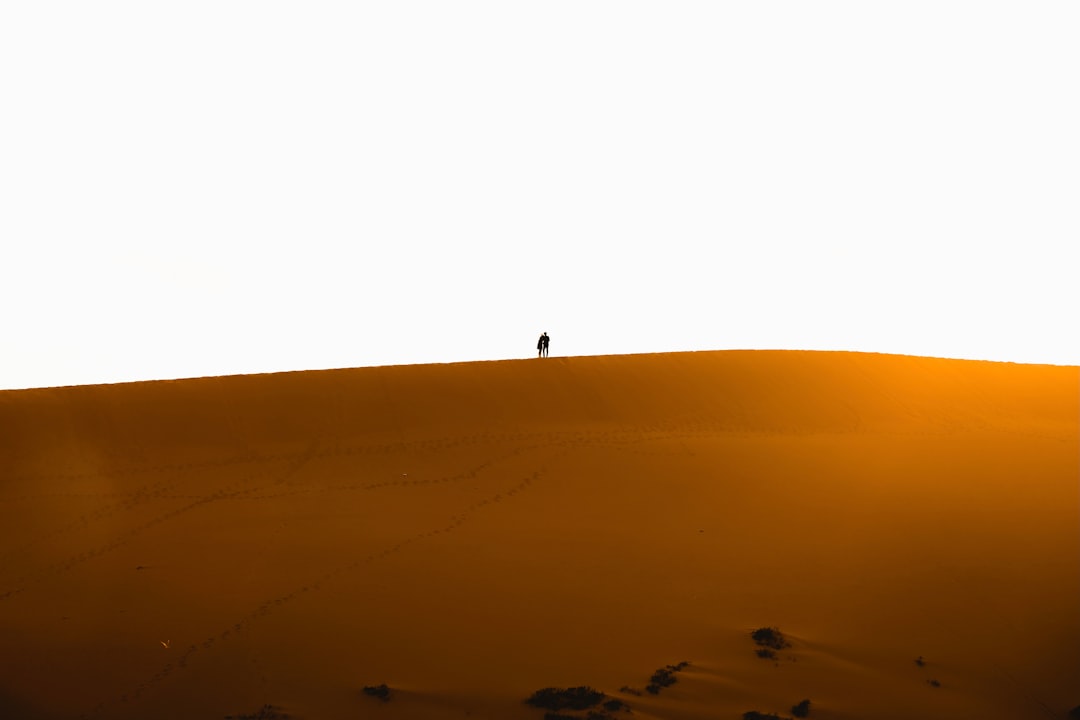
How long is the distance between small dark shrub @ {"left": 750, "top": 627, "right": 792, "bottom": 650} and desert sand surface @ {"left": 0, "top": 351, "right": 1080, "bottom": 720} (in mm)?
137

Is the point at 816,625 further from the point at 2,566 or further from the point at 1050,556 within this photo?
the point at 2,566

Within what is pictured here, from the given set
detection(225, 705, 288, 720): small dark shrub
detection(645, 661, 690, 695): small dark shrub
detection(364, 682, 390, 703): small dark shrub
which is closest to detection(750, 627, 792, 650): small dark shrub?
detection(645, 661, 690, 695): small dark shrub

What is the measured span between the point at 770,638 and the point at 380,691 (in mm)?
3656

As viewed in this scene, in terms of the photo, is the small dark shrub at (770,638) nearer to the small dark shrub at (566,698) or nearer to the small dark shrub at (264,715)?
the small dark shrub at (566,698)

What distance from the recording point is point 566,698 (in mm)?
6711

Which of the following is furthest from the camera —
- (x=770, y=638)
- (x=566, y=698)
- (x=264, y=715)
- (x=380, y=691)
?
(x=770, y=638)

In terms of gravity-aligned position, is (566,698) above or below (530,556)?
below

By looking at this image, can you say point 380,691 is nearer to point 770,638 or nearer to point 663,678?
point 663,678

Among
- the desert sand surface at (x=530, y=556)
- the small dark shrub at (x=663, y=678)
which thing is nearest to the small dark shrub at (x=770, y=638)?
the desert sand surface at (x=530, y=556)

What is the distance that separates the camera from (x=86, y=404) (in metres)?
20.2

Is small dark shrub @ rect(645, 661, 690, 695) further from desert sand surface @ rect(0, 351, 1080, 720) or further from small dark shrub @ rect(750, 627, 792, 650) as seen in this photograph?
small dark shrub @ rect(750, 627, 792, 650)

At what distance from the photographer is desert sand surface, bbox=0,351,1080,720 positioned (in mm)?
7094

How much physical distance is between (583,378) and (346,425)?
22.5 ft

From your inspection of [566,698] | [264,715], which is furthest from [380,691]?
[566,698]
